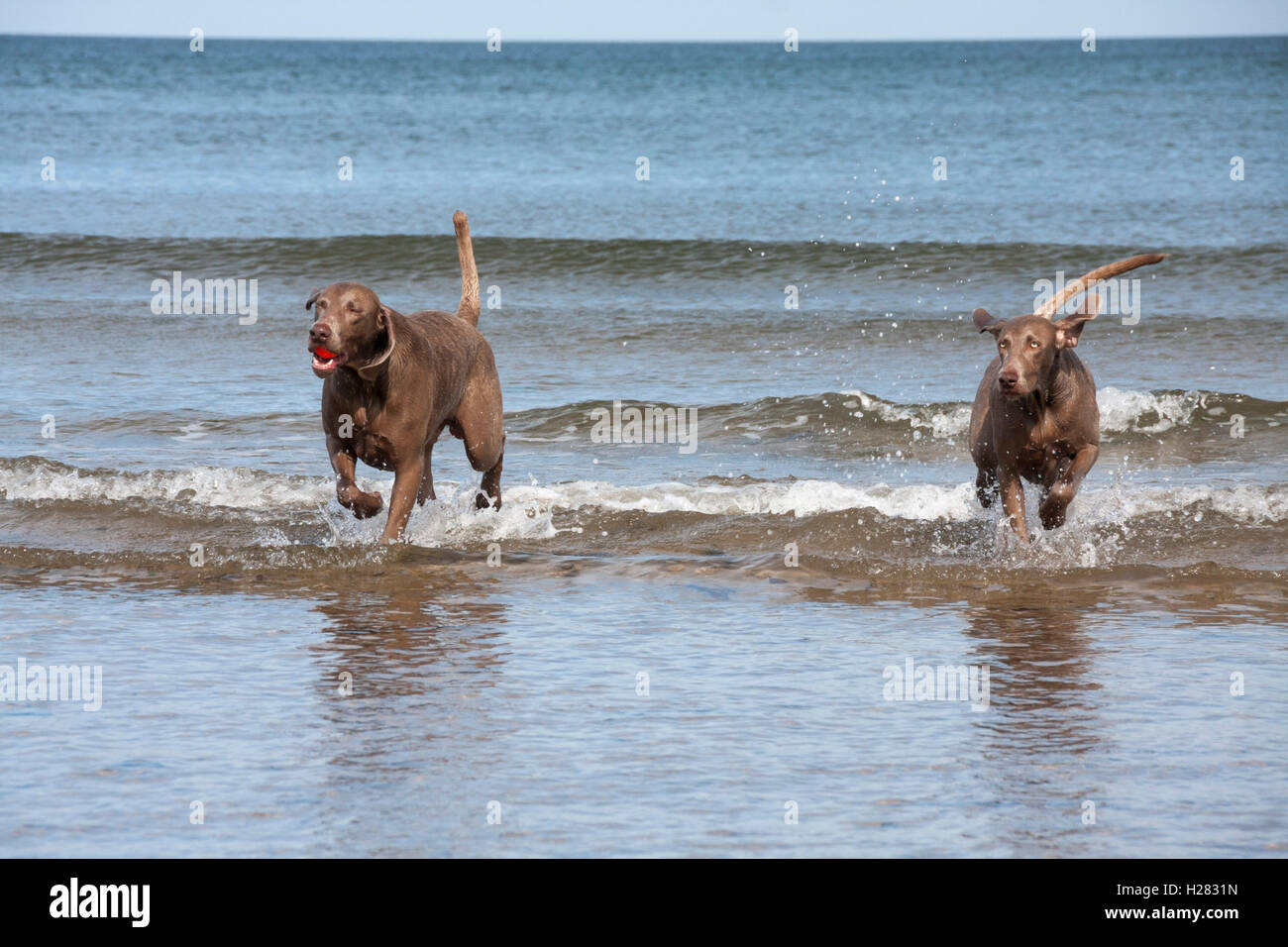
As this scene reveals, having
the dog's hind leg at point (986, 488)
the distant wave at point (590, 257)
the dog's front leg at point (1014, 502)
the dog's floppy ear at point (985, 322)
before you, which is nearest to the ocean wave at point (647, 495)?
the dog's hind leg at point (986, 488)

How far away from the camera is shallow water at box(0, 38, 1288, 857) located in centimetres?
507

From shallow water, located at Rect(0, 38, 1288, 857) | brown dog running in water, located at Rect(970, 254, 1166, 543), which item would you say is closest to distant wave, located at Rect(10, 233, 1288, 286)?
shallow water, located at Rect(0, 38, 1288, 857)

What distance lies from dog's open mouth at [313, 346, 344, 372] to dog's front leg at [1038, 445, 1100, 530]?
3.70 meters

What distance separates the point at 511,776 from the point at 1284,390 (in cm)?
1058

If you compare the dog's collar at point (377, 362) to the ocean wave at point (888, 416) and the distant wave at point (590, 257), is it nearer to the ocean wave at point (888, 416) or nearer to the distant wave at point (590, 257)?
the ocean wave at point (888, 416)

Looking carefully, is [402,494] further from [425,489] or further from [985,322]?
[985,322]

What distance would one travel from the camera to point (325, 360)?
7703 mm

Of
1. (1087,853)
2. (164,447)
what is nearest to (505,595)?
(1087,853)

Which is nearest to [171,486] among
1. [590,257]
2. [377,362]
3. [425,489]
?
[425,489]

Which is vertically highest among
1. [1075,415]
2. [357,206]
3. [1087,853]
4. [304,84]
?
[304,84]

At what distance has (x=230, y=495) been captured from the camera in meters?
10.4

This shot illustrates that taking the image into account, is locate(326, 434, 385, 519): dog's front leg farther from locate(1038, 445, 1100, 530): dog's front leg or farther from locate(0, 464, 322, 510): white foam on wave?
locate(1038, 445, 1100, 530): dog's front leg

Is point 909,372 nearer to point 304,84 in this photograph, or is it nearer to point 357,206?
point 357,206

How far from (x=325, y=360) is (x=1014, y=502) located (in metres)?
3.58
